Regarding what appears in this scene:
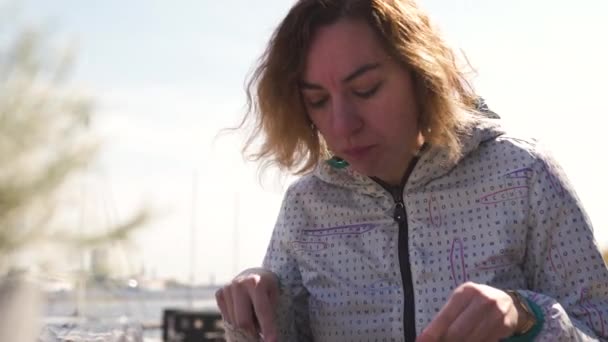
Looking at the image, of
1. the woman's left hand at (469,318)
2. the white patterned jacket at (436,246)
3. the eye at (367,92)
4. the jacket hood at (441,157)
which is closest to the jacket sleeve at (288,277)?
the white patterned jacket at (436,246)

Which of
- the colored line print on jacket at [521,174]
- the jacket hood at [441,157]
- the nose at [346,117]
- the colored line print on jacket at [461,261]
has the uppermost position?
the nose at [346,117]

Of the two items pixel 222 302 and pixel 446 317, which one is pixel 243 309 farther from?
pixel 446 317

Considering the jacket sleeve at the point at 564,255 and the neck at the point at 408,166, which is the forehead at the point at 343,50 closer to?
the neck at the point at 408,166

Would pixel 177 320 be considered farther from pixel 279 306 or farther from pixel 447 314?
pixel 447 314

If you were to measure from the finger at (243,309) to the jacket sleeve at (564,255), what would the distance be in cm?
35

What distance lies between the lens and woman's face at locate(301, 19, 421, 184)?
1.16 metres

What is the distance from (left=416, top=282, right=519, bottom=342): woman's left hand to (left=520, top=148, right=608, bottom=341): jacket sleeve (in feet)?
0.55

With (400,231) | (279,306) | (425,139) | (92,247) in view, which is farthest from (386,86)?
(92,247)

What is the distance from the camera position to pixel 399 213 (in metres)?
1.24

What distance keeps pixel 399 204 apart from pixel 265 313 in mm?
263

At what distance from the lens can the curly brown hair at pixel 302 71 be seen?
3.93 feet

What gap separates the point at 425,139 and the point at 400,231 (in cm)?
13

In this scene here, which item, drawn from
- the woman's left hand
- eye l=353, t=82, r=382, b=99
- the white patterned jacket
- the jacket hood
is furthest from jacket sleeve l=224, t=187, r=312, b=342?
the woman's left hand

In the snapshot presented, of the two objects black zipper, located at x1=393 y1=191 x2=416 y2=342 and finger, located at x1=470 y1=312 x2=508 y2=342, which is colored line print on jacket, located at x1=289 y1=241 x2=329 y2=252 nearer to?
black zipper, located at x1=393 y1=191 x2=416 y2=342
